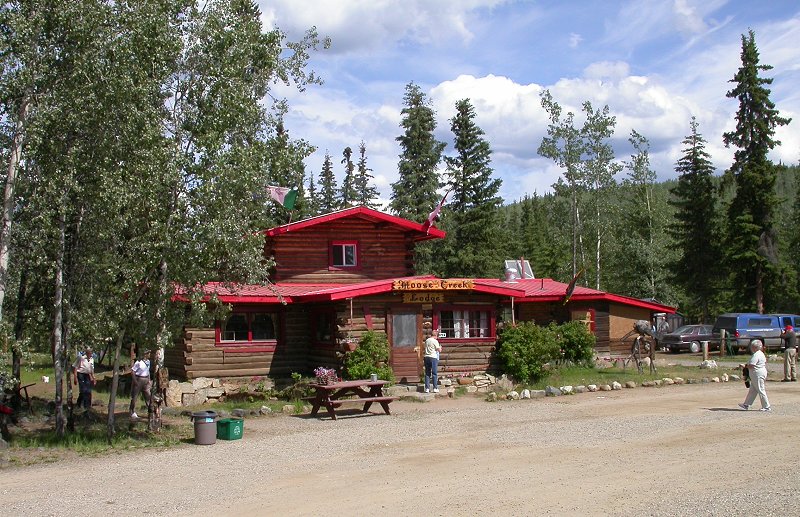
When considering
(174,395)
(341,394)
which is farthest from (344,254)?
(341,394)

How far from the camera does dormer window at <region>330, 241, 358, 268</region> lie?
25.7 m

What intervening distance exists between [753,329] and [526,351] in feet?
61.8

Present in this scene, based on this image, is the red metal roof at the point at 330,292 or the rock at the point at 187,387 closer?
the red metal roof at the point at 330,292

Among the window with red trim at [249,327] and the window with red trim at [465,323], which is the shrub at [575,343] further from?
the window with red trim at [249,327]

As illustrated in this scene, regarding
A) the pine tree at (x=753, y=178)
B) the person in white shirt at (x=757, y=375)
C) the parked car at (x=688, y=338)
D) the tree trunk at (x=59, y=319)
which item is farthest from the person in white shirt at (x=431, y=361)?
the pine tree at (x=753, y=178)

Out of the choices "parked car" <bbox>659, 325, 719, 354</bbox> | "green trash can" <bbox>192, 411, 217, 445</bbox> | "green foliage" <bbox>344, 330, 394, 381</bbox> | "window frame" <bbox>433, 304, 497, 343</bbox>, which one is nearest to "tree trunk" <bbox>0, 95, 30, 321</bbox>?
"green trash can" <bbox>192, 411, 217, 445</bbox>

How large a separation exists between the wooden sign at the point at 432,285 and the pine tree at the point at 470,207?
22.1 meters

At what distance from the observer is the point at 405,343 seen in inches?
871

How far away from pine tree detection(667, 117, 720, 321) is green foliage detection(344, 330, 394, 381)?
Answer: 28.8 metres

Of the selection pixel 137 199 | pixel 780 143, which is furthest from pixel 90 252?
pixel 780 143

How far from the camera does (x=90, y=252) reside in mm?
15383

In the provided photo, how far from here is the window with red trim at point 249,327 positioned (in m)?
22.7

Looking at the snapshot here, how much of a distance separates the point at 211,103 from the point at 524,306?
1740cm

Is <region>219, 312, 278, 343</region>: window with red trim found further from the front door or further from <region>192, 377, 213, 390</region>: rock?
the front door
